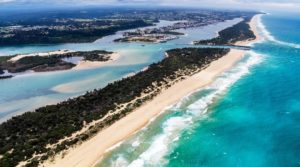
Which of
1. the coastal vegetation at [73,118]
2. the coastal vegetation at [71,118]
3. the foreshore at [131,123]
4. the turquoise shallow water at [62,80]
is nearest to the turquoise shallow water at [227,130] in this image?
the foreshore at [131,123]

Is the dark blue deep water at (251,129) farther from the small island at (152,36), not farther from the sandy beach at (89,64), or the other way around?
the small island at (152,36)

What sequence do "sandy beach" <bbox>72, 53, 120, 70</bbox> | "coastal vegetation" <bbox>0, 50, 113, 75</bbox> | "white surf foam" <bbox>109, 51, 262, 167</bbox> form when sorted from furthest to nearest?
"sandy beach" <bbox>72, 53, 120, 70</bbox>
"coastal vegetation" <bbox>0, 50, 113, 75</bbox>
"white surf foam" <bbox>109, 51, 262, 167</bbox>

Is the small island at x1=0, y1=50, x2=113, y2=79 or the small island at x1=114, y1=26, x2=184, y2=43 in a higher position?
the small island at x1=114, y1=26, x2=184, y2=43

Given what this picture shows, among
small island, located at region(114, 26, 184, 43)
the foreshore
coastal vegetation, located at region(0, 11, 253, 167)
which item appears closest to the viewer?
the foreshore

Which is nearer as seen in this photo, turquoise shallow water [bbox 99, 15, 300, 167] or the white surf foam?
the white surf foam

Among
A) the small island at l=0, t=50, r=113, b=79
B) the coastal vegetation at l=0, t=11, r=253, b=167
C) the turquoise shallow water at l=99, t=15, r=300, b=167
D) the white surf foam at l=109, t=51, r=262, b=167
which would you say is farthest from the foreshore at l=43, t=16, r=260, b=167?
the small island at l=0, t=50, r=113, b=79

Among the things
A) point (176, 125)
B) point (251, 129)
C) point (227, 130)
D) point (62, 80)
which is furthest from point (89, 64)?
point (251, 129)

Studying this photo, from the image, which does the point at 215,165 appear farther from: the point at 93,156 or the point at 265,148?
the point at 93,156

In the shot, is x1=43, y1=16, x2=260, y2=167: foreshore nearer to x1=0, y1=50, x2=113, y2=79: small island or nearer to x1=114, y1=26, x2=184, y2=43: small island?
x1=0, y1=50, x2=113, y2=79: small island
